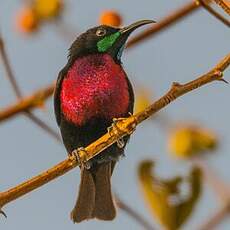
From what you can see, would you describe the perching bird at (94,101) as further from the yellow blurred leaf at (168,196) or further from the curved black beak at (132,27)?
the yellow blurred leaf at (168,196)

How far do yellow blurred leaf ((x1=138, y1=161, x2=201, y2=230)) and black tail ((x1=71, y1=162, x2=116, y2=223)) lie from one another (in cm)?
81

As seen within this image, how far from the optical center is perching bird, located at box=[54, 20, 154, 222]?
3.36m

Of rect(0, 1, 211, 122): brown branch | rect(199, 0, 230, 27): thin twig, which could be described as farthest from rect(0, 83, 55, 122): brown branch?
rect(199, 0, 230, 27): thin twig

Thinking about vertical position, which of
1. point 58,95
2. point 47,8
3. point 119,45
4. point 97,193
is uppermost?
point 47,8

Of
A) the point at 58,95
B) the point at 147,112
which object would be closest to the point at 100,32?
the point at 58,95

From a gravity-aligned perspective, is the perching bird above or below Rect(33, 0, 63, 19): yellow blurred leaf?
below

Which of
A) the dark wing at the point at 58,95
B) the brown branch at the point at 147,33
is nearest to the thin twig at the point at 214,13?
the brown branch at the point at 147,33

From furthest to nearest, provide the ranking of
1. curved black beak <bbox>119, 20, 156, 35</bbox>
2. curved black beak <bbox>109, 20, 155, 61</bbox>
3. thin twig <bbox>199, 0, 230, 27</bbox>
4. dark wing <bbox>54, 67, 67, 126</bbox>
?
curved black beak <bbox>109, 20, 155, 61</bbox> → dark wing <bbox>54, 67, 67, 126</bbox> → curved black beak <bbox>119, 20, 156, 35</bbox> → thin twig <bbox>199, 0, 230, 27</bbox>

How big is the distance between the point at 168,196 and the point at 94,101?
2.10 ft

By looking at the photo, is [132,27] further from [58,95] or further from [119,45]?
[58,95]

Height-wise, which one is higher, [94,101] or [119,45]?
[119,45]

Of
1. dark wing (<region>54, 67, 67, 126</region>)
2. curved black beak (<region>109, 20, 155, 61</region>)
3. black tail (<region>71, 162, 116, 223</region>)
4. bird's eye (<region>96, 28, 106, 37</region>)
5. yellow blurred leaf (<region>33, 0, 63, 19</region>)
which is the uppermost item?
yellow blurred leaf (<region>33, 0, 63, 19</region>)

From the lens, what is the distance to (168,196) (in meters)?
3.03

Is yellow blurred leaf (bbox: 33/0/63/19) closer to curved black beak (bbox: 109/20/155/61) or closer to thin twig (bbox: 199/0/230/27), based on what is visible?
curved black beak (bbox: 109/20/155/61)
